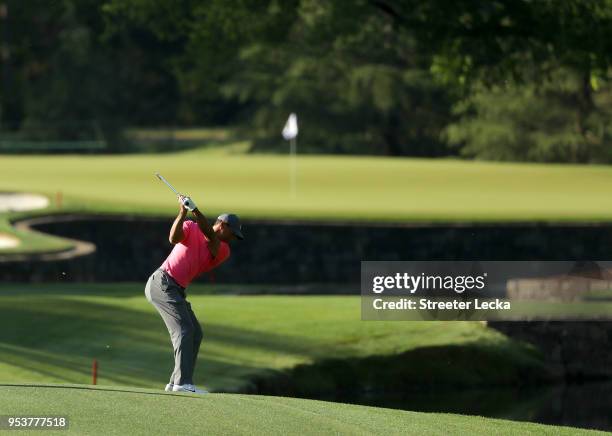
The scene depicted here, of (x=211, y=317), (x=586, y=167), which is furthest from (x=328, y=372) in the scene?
(x=586, y=167)

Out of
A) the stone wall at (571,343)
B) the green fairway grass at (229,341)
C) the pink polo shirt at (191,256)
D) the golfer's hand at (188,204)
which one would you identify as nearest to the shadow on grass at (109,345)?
the green fairway grass at (229,341)

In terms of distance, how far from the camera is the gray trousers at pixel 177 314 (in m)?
11.7

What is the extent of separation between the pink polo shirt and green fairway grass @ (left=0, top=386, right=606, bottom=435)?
3.26 feet

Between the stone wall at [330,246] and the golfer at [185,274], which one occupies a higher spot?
the golfer at [185,274]

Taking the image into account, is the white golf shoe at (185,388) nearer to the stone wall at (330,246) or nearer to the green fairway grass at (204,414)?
the green fairway grass at (204,414)

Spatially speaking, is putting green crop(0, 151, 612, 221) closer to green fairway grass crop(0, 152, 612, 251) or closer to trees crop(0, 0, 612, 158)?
green fairway grass crop(0, 152, 612, 251)

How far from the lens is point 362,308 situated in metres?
21.7

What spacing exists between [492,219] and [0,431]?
30.3 metres

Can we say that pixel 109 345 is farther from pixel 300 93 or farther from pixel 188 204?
pixel 300 93

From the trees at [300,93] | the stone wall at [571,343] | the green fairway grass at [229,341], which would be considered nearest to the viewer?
the green fairway grass at [229,341]

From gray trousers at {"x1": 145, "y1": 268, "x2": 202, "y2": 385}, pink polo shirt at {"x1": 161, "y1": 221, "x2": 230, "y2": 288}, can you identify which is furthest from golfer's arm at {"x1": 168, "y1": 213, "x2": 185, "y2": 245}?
gray trousers at {"x1": 145, "y1": 268, "x2": 202, "y2": 385}

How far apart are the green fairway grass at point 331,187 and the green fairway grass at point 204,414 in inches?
915

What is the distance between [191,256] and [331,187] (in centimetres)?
3718

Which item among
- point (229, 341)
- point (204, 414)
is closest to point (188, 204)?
point (204, 414)
